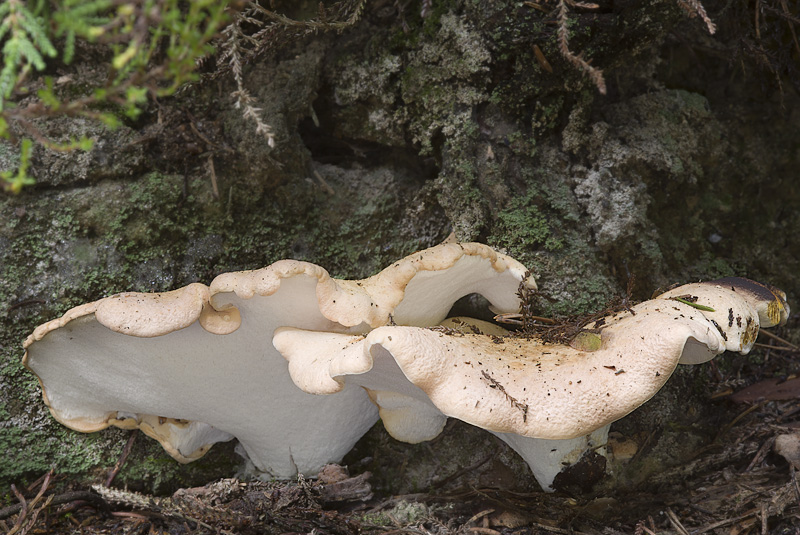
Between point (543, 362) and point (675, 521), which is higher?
point (543, 362)

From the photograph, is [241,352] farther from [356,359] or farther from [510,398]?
[510,398]

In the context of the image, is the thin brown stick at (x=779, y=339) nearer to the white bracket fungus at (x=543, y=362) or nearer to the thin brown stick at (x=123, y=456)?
the white bracket fungus at (x=543, y=362)

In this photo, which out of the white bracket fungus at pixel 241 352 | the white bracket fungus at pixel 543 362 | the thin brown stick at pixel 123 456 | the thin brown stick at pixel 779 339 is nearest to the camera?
the white bracket fungus at pixel 543 362

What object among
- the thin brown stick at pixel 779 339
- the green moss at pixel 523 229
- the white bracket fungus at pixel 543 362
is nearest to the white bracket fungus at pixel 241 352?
the white bracket fungus at pixel 543 362

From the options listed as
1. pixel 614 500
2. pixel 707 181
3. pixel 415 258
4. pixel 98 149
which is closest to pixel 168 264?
pixel 98 149

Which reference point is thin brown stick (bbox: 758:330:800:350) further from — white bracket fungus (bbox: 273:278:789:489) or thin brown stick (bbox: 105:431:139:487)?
thin brown stick (bbox: 105:431:139:487)

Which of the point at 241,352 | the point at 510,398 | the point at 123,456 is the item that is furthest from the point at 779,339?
the point at 123,456

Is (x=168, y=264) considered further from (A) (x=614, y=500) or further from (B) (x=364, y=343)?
(A) (x=614, y=500)

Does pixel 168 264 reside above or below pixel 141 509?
above
